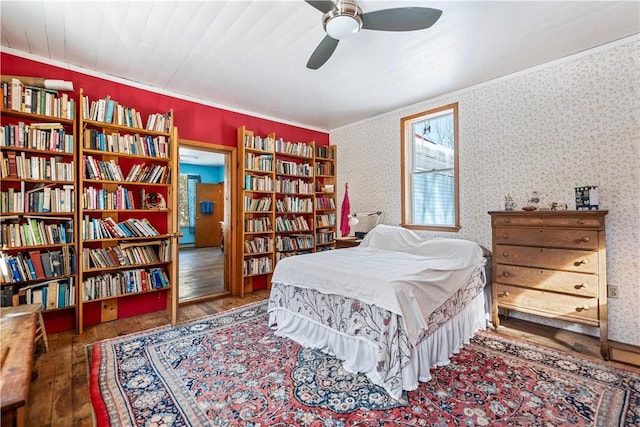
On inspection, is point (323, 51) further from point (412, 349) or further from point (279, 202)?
point (279, 202)

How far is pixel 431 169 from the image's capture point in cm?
399

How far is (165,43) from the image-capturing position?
2568 millimetres

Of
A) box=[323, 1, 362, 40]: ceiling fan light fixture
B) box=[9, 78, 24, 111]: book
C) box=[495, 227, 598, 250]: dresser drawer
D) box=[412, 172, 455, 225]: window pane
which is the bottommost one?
box=[495, 227, 598, 250]: dresser drawer

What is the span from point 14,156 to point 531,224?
4707 millimetres

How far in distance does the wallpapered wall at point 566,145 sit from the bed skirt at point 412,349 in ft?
3.32

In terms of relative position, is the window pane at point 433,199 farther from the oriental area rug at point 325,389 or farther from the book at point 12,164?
the book at point 12,164

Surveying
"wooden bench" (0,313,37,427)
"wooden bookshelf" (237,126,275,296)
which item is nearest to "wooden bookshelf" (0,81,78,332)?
"wooden bench" (0,313,37,427)

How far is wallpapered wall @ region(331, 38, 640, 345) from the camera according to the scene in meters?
2.50

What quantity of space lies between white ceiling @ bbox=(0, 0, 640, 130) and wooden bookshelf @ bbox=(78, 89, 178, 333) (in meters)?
0.53

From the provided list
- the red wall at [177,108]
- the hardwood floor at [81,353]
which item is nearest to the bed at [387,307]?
the hardwood floor at [81,353]

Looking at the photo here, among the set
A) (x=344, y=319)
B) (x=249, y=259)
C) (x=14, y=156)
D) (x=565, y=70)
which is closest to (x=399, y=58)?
(x=565, y=70)

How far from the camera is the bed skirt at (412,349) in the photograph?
198 centimetres

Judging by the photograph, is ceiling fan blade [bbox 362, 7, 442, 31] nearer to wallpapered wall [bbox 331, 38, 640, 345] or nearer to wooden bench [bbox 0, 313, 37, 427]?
wallpapered wall [bbox 331, 38, 640, 345]

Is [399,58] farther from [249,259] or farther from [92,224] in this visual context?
[92,224]
